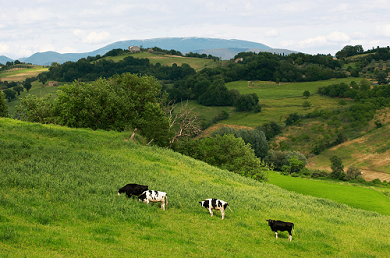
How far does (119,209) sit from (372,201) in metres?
38.5

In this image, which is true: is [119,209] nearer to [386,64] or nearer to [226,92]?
[226,92]

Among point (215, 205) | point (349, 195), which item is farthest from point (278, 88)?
point (215, 205)

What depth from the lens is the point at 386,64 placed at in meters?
199

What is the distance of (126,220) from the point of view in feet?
42.0

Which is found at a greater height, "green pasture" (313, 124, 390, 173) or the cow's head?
the cow's head

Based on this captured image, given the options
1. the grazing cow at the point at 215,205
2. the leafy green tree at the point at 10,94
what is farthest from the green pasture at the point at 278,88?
the grazing cow at the point at 215,205

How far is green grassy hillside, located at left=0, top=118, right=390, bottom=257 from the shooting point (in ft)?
32.2

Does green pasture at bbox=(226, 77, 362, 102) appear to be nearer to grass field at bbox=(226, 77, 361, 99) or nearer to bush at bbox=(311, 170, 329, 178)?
grass field at bbox=(226, 77, 361, 99)

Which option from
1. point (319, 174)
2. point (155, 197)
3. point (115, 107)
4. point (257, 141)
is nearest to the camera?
point (155, 197)

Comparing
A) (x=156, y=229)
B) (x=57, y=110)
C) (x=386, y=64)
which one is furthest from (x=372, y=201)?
(x=386, y=64)

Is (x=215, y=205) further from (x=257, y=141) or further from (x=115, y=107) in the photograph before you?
(x=257, y=141)

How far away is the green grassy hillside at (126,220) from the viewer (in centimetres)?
983

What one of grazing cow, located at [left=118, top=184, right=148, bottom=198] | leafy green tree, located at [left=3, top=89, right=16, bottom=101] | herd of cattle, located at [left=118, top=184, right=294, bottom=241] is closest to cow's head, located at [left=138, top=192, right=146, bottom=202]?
herd of cattle, located at [left=118, top=184, right=294, bottom=241]

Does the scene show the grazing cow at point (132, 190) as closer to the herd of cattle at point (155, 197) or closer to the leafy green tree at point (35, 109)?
the herd of cattle at point (155, 197)
